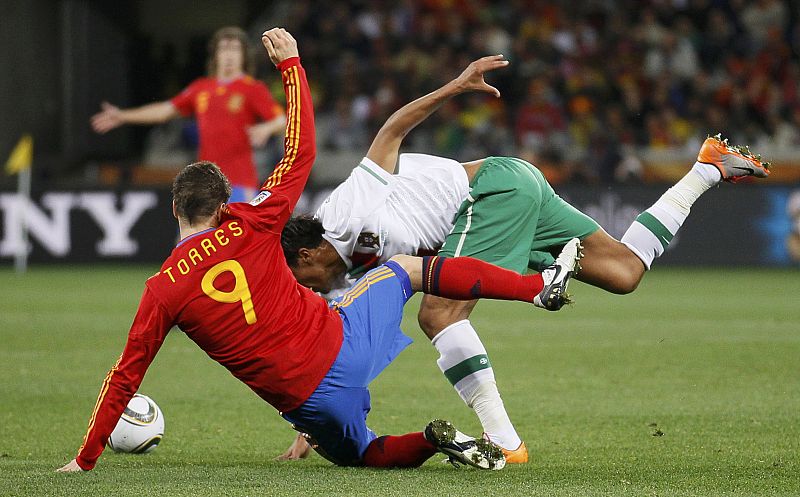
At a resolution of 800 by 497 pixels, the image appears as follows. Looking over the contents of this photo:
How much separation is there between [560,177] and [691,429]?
11.8 meters

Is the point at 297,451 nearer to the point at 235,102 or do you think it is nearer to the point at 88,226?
the point at 235,102

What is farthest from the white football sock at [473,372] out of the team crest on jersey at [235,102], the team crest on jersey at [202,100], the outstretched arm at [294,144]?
the team crest on jersey at [202,100]

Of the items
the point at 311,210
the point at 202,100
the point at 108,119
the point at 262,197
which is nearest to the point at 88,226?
the point at 311,210

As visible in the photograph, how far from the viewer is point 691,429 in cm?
572

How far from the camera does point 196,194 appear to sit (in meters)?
4.49

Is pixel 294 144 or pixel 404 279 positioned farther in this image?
pixel 404 279

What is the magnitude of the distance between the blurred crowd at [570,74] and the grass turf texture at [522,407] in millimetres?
6153

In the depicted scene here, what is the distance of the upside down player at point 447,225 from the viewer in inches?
208

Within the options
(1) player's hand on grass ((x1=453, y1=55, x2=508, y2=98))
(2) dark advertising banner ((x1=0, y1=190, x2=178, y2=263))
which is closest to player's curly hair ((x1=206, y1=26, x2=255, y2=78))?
(1) player's hand on grass ((x1=453, y1=55, x2=508, y2=98))

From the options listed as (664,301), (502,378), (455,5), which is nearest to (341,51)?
(455,5)

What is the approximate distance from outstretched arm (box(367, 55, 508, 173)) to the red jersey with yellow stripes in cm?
76

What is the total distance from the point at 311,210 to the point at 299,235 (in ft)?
36.9

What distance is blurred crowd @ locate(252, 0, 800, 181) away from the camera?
18.0 m

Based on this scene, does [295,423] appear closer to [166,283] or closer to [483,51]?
[166,283]
